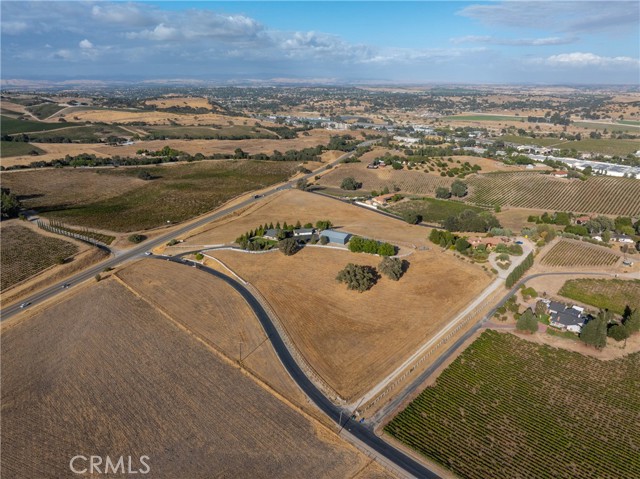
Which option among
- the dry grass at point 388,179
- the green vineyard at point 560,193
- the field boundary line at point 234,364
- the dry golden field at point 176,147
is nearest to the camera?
the field boundary line at point 234,364

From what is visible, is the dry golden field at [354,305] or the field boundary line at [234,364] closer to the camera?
the field boundary line at [234,364]

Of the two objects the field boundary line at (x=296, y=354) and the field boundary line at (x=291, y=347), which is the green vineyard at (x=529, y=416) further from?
the field boundary line at (x=291, y=347)

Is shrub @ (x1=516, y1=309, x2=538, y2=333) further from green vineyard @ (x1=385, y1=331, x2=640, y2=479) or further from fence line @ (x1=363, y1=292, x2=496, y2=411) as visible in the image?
fence line @ (x1=363, y1=292, x2=496, y2=411)

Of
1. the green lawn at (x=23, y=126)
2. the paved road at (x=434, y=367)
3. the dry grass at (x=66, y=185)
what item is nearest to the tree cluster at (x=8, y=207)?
the dry grass at (x=66, y=185)

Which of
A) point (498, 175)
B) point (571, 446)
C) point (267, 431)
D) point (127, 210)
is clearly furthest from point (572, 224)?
point (127, 210)

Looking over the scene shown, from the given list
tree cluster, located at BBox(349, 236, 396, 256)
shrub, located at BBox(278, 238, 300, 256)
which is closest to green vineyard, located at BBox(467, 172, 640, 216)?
tree cluster, located at BBox(349, 236, 396, 256)

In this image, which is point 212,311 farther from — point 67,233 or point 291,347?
point 67,233
